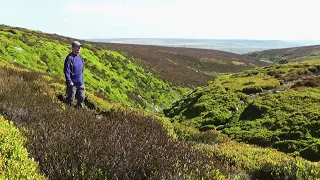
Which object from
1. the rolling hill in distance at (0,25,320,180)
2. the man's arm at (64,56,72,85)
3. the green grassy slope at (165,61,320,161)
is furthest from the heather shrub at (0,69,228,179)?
the green grassy slope at (165,61,320,161)

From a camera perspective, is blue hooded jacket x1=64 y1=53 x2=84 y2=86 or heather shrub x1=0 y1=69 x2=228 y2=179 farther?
blue hooded jacket x1=64 y1=53 x2=84 y2=86

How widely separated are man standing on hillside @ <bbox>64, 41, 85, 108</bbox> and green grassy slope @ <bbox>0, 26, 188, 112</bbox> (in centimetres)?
900

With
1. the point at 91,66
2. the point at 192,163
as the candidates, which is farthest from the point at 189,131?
the point at 91,66

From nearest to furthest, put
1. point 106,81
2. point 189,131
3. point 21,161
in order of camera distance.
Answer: point 21,161 < point 189,131 < point 106,81

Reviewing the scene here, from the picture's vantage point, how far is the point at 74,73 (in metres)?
11.0

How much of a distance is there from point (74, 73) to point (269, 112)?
11258 mm

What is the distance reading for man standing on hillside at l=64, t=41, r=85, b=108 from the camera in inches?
423

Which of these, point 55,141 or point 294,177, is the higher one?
point 55,141

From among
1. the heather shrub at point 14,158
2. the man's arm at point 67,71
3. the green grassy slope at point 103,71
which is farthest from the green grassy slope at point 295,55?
the heather shrub at point 14,158

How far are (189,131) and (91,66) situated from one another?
20.7 metres

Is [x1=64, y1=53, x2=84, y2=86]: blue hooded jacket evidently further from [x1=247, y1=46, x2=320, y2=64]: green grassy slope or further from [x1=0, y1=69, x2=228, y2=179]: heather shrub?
[x1=247, y1=46, x2=320, y2=64]: green grassy slope

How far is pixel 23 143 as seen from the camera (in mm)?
5840

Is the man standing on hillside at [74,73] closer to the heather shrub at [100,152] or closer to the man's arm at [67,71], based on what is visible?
the man's arm at [67,71]

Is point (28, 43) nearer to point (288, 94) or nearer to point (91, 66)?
point (91, 66)
